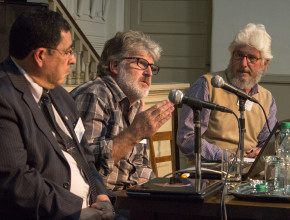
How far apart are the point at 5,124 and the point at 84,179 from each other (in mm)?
469

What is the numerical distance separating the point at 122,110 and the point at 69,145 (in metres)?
0.68

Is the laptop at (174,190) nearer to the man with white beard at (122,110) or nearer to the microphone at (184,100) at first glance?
the microphone at (184,100)

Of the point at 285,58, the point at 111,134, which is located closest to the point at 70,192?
the point at 111,134

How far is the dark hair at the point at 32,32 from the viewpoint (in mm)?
2191

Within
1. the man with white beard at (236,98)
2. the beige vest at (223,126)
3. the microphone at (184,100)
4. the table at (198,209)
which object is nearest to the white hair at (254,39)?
the man with white beard at (236,98)

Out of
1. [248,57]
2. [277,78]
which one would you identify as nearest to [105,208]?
[248,57]

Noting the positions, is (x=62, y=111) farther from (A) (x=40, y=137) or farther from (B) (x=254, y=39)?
(B) (x=254, y=39)

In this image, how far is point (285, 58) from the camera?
6.71m

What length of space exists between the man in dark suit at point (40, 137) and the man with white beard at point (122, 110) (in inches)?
12.1

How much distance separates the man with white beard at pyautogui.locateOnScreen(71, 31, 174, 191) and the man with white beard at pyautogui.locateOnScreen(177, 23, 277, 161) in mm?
573

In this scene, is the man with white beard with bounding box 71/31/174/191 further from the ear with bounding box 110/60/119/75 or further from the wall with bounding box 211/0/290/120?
the wall with bounding box 211/0/290/120

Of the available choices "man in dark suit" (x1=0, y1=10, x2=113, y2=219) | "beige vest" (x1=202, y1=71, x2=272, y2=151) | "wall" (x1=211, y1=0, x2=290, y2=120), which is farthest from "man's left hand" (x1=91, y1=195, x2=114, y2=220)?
"wall" (x1=211, y1=0, x2=290, y2=120)

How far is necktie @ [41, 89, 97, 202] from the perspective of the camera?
2.28 meters

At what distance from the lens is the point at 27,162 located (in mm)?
2102
